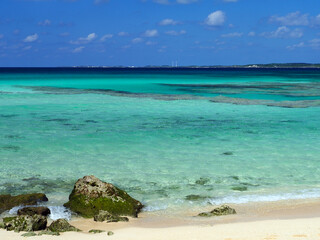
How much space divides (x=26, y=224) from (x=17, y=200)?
166cm

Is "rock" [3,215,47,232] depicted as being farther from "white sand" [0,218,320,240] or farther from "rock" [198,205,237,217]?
"rock" [198,205,237,217]

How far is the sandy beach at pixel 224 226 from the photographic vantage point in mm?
7141

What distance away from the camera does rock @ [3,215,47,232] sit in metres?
7.34

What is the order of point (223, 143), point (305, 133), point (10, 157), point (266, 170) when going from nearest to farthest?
point (266, 170)
point (10, 157)
point (223, 143)
point (305, 133)

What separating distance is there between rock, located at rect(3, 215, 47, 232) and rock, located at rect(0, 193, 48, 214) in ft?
4.04

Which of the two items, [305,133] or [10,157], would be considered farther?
[305,133]

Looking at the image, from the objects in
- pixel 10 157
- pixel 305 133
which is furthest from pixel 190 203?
pixel 305 133

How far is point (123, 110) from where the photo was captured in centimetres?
2577

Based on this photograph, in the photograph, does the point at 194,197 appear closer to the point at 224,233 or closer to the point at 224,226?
the point at 224,226

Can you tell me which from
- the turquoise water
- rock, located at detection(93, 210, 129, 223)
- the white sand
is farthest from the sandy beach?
the turquoise water

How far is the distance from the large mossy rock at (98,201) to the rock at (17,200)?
649mm

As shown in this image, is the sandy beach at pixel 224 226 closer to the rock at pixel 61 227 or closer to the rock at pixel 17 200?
the rock at pixel 61 227

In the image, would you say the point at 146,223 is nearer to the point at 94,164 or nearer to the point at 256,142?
the point at 94,164

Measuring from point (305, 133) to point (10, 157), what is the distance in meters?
11.2
